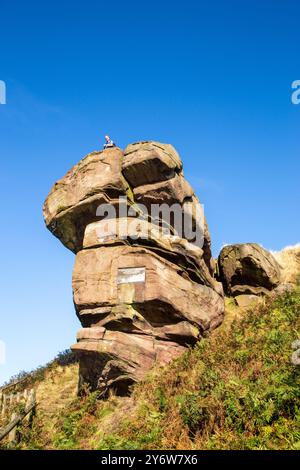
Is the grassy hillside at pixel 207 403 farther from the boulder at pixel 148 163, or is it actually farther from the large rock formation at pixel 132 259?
the boulder at pixel 148 163

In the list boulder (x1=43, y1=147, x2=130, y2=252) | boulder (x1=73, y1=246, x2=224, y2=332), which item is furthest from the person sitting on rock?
boulder (x1=73, y1=246, x2=224, y2=332)

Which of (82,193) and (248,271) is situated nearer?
(82,193)

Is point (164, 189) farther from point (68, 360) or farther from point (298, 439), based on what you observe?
point (298, 439)

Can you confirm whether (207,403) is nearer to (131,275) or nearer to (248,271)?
(131,275)

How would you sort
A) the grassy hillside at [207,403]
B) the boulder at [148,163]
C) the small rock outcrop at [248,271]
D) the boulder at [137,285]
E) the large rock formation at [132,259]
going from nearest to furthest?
the grassy hillside at [207,403] < the large rock formation at [132,259] < the boulder at [137,285] < the boulder at [148,163] < the small rock outcrop at [248,271]

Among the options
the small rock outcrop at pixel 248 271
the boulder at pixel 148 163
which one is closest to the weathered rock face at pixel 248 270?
the small rock outcrop at pixel 248 271

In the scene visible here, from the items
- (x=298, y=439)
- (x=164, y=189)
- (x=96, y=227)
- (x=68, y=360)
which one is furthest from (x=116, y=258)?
(x=298, y=439)

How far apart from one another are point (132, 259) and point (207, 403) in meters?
8.43

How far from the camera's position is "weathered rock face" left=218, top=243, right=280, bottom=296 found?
22.8m

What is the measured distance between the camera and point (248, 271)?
23172 millimetres

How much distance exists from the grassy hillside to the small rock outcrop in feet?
12.3

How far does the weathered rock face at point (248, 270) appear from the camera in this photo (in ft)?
74.9

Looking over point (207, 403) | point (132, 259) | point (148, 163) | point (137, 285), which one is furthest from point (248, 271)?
point (207, 403)

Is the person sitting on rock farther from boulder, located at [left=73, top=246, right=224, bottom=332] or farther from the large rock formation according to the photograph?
boulder, located at [left=73, top=246, right=224, bottom=332]
